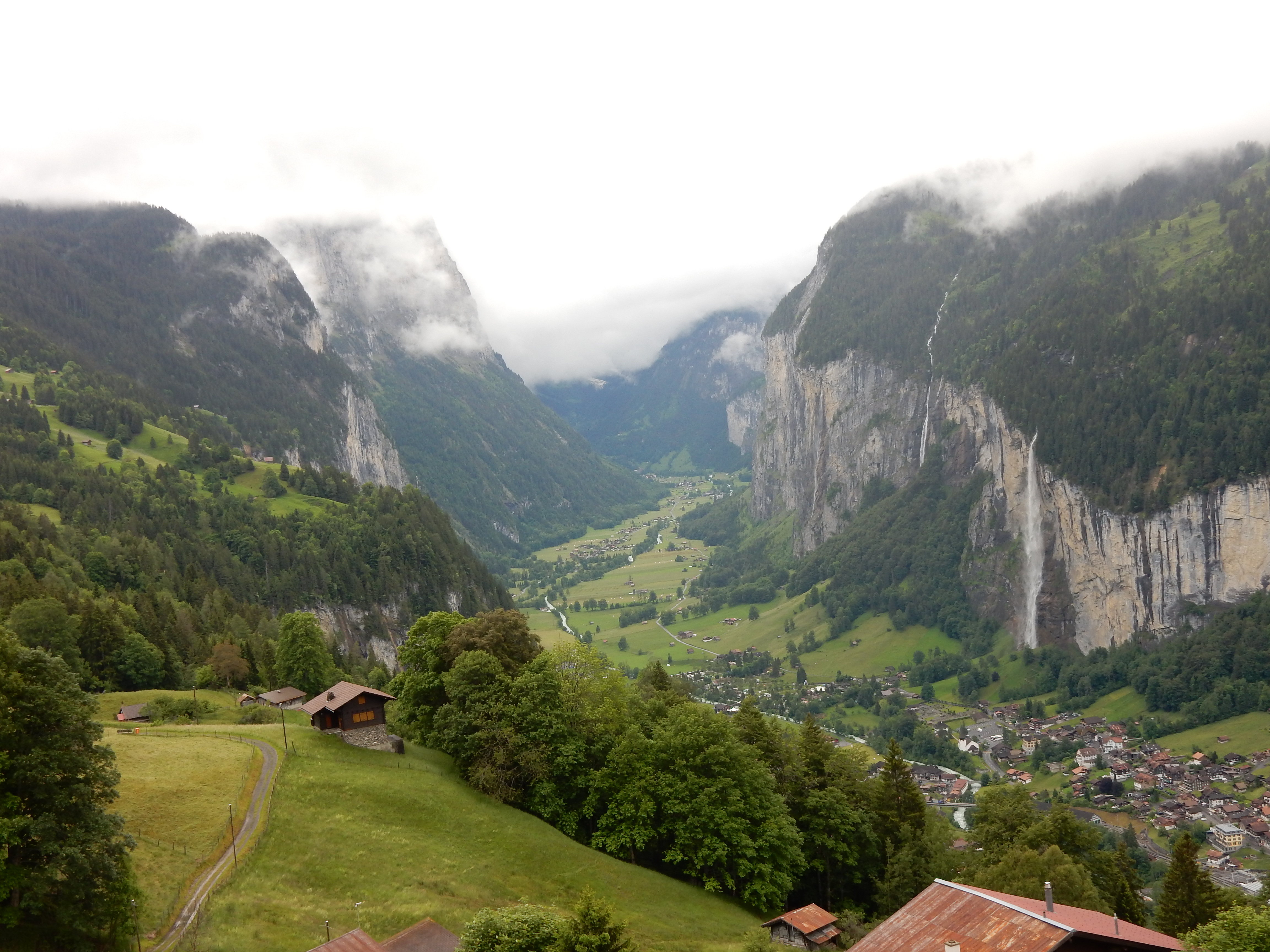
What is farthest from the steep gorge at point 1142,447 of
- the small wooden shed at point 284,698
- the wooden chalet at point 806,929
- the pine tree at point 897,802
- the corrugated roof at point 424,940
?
the corrugated roof at point 424,940

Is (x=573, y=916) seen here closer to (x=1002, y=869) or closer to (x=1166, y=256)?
(x=1002, y=869)

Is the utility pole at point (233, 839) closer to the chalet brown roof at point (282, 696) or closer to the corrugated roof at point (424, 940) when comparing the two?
the corrugated roof at point (424, 940)

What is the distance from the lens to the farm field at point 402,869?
3197 centimetres

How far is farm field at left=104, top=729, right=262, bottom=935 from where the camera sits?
31719mm

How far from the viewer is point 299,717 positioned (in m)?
62.0

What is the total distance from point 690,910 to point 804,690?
431 feet

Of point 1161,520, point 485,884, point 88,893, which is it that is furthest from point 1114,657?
point 88,893

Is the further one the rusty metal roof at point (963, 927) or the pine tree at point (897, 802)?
the pine tree at point (897, 802)

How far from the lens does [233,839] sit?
3588 cm

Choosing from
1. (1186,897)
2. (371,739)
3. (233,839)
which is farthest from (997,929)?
(371,739)

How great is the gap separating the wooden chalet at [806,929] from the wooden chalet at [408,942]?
17319 millimetres

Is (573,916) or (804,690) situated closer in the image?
(573,916)

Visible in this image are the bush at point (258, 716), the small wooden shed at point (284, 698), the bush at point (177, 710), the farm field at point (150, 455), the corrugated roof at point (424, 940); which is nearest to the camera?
the corrugated roof at point (424, 940)

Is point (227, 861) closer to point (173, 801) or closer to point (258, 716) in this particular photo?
point (173, 801)
